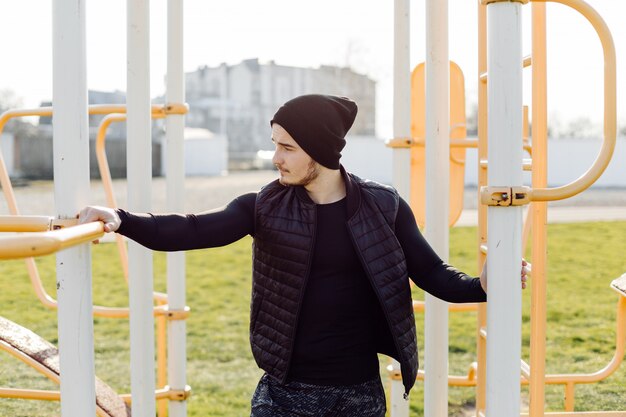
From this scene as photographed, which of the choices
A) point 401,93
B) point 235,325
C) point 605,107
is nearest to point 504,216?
point 605,107

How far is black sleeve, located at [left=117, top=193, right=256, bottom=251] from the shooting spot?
219cm

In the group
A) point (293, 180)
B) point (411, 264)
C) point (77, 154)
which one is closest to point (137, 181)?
point (293, 180)

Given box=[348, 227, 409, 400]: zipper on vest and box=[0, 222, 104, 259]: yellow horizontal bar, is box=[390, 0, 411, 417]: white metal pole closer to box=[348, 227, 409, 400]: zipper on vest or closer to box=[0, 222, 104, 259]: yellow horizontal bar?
box=[348, 227, 409, 400]: zipper on vest

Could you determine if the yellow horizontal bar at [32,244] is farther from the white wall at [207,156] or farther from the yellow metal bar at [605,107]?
the white wall at [207,156]

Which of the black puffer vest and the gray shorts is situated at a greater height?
the black puffer vest

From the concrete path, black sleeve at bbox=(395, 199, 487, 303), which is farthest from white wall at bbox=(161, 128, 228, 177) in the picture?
black sleeve at bbox=(395, 199, 487, 303)

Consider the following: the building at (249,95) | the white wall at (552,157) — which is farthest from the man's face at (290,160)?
the building at (249,95)

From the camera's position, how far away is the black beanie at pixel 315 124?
2361 mm

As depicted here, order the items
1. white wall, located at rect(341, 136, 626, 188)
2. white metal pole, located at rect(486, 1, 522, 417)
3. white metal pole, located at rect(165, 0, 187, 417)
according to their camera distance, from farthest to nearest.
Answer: white wall, located at rect(341, 136, 626, 188) < white metal pole, located at rect(165, 0, 187, 417) < white metal pole, located at rect(486, 1, 522, 417)

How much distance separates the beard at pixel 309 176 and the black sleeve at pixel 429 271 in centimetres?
32

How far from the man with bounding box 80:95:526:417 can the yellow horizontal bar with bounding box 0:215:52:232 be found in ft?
1.36

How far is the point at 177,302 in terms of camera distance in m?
3.58

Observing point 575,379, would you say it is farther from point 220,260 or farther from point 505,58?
point 220,260

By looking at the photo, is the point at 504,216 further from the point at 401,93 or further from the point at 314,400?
the point at 401,93
